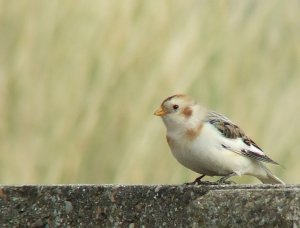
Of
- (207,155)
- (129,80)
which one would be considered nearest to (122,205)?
(207,155)

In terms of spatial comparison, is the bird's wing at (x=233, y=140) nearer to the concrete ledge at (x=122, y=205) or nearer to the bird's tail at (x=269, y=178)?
the bird's tail at (x=269, y=178)

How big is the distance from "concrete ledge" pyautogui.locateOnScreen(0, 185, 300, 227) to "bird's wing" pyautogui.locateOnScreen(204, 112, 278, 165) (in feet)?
4.62

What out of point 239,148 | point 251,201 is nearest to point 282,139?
point 239,148

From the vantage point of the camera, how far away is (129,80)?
6500 mm

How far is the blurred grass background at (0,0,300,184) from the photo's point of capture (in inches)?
247

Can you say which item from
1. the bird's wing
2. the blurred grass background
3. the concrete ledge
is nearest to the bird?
the bird's wing

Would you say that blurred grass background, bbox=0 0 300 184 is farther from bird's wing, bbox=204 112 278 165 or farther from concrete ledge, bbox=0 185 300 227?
concrete ledge, bbox=0 185 300 227

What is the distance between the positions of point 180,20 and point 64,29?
63cm

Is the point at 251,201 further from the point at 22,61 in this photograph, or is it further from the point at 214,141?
the point at 22,61

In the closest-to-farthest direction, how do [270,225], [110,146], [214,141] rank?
[270,225] < [214,141] < [110,146]

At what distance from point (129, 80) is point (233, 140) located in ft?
5.59

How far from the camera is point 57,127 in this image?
249 inches

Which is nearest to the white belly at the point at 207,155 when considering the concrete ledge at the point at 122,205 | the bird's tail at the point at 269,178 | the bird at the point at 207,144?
the bird at the point at 207,144

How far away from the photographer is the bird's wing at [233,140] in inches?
189
